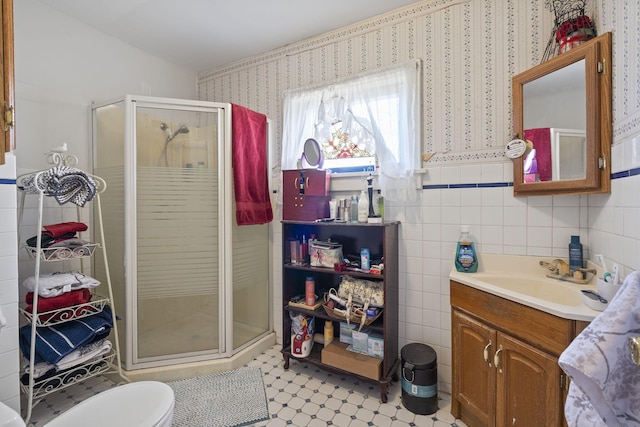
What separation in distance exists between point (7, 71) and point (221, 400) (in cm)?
184

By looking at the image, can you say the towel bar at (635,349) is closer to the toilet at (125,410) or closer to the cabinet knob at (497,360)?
the cabinet knob at (497,360)

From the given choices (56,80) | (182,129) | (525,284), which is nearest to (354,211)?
(525,284)

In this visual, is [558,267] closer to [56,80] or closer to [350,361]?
[350,361]

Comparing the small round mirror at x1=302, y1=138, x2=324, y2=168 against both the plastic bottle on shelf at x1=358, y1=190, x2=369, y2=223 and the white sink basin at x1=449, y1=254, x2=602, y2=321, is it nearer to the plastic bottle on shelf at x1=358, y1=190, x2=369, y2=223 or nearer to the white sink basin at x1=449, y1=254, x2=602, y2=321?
the plastic bottle on shelf at x1=358, y1=190, x2=369, y2=223

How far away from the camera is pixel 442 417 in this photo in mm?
1606

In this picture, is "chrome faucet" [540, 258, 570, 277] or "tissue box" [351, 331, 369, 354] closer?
"chrome faucet" [540, 258, 570, 277]

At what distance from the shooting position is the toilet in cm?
107

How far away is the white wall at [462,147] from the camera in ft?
5.12

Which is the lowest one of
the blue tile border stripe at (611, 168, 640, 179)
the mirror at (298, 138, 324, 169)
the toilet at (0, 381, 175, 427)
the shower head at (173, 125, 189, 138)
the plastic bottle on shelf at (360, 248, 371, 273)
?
the toilet at (0, 381, 175, 427)

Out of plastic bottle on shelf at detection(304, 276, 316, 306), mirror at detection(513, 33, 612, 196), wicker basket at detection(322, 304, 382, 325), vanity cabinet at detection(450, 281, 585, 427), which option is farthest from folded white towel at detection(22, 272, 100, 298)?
mirror at detection(513, 33, 612, 196)

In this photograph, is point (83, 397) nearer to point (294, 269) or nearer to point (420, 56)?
point (294, 269)

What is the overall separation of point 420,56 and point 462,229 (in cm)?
116

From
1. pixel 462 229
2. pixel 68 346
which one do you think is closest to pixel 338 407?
pixel 462 229

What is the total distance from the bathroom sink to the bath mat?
149 centimetres
